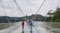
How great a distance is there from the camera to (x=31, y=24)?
12.4 meters

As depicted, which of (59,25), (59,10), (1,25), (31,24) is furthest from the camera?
(59,10)

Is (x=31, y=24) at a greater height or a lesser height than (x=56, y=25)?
greater

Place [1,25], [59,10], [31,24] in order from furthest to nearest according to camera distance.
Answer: [59,10] → [1,25] → [31,24]

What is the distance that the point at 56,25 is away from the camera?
33500 millimetres

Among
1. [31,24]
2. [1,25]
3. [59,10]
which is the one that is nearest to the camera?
[31,24]

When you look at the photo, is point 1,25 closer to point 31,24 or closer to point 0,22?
point 0,22

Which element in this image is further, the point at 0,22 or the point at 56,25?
the point at 56,25

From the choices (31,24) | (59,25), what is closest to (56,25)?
(59,25)

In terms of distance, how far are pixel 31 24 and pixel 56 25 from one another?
21632 mm

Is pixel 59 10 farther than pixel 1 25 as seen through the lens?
Yes

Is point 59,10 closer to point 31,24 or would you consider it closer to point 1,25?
point 1,25

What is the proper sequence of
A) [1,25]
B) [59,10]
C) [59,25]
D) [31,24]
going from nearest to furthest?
[31,24] < [1,25] < [59,25] < [59,10]

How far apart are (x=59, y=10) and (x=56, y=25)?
2308 cm

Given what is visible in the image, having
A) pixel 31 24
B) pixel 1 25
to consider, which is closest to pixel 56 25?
pixel 1 25
